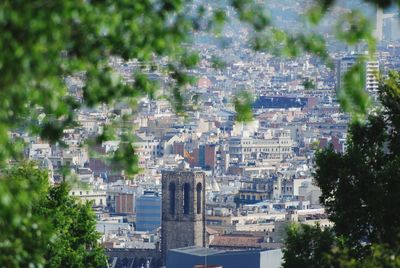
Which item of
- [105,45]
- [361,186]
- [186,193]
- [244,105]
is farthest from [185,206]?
[105,45]

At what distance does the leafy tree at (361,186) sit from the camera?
21.3 meters

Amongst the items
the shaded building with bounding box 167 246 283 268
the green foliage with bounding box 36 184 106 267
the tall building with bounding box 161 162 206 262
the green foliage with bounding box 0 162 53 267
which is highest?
the tall building with bounding box 161 162 206 262

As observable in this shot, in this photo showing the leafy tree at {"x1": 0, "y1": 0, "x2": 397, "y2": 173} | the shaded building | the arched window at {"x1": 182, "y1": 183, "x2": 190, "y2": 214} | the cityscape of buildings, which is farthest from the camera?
the arched window at {"x1": 182, "y1": 183, "x2": 190, "y2": 214}

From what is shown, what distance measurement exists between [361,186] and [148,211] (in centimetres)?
12030

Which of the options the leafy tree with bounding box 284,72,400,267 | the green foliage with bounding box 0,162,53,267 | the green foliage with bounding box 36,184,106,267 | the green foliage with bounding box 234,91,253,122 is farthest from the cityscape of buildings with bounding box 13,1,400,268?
the green foliage with bounding box 0,162,53,267

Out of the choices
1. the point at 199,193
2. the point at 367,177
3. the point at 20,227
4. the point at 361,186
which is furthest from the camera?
the point at 199,193

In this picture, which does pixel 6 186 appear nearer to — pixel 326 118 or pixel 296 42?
pixel 296 42

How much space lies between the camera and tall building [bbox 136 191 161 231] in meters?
140

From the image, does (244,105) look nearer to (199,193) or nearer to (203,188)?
(199,193)

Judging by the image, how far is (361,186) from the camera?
71.9 feet

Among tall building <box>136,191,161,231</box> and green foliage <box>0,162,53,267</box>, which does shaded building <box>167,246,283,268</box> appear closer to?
tall building <box>136,191,161,231</box>

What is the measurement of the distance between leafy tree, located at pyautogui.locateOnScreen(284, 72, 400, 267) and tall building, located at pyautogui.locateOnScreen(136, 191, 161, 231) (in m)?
116

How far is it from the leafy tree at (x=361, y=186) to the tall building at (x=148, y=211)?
116 metres

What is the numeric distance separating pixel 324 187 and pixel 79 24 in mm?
13463
